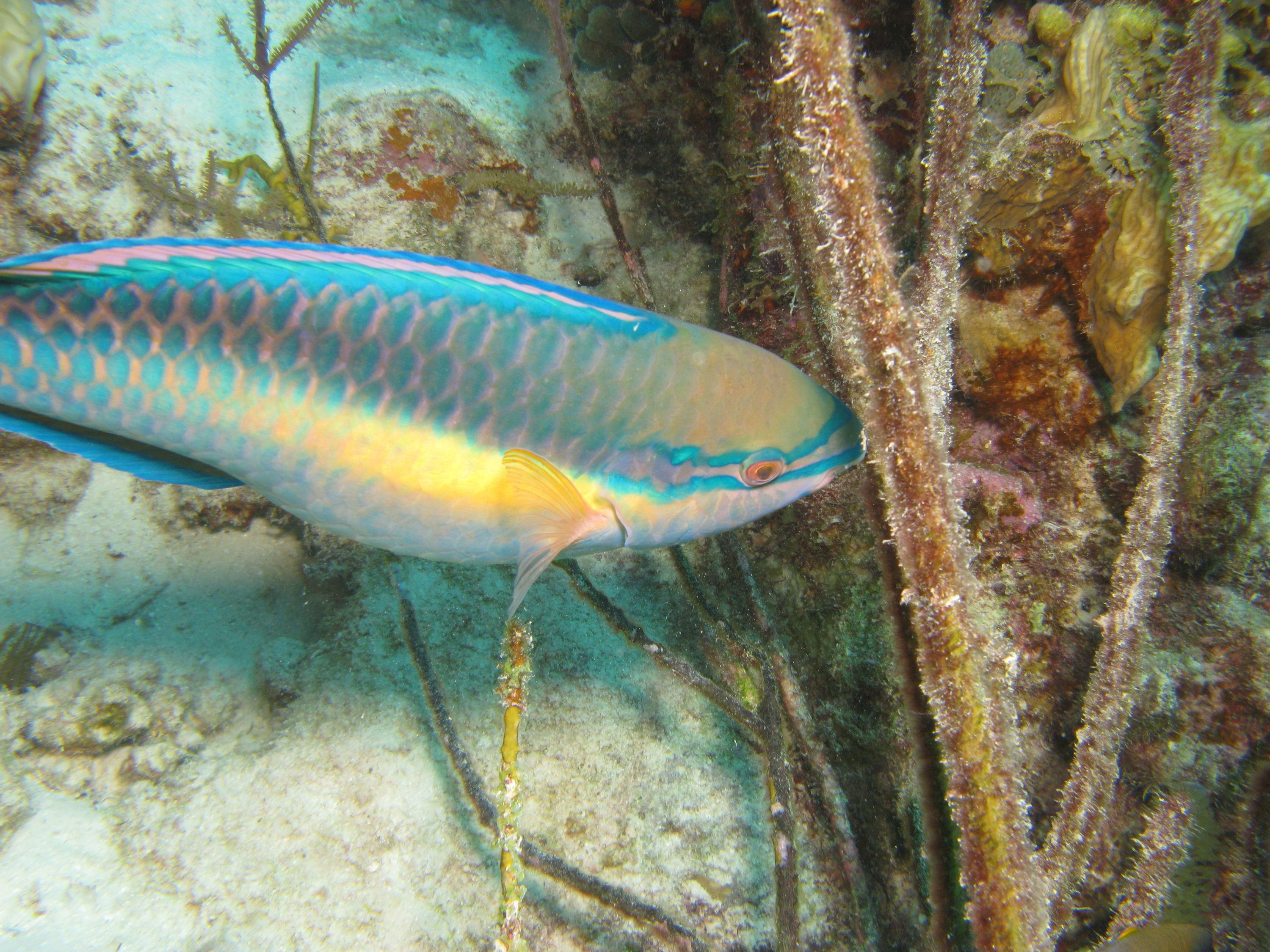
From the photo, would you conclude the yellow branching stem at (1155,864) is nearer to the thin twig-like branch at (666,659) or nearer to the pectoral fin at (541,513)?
the thin twig-like branch at (666,659)

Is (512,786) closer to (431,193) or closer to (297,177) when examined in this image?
(297,177)

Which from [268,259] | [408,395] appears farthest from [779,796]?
[268,259]

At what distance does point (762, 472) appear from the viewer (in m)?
1.75

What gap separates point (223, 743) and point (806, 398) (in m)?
3.20

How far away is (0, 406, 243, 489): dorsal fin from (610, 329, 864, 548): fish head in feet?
4.13

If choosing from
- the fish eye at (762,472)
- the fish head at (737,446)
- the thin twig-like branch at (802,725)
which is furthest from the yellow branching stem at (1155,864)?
the fish eye at (762,472)

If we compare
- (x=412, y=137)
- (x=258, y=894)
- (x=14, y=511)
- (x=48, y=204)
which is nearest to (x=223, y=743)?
(x=258, y=894)

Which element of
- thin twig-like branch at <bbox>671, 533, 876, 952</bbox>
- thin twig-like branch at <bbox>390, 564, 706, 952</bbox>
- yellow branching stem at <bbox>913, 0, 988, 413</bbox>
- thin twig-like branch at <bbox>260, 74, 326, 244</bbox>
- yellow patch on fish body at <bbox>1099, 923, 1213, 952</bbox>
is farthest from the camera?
thin twig-like branch at <bbox>260, 74, 326, 244</bbox>

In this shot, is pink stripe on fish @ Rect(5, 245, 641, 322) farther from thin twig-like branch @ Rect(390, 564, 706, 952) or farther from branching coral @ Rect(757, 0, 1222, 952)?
thin twig-like branch @ Rect(390, 564, 706, 952)

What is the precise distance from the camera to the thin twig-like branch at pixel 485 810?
7.20 ft

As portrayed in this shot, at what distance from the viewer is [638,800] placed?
2734 millimetres

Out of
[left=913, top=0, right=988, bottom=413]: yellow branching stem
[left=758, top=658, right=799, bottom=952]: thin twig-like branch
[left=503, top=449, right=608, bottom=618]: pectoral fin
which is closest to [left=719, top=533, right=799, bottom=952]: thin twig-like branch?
[left=758, top=658, right=799, bottom=952]: thin twig-like branch

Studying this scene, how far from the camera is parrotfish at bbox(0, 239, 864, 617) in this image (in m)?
1.54

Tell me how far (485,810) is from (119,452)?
189cm
